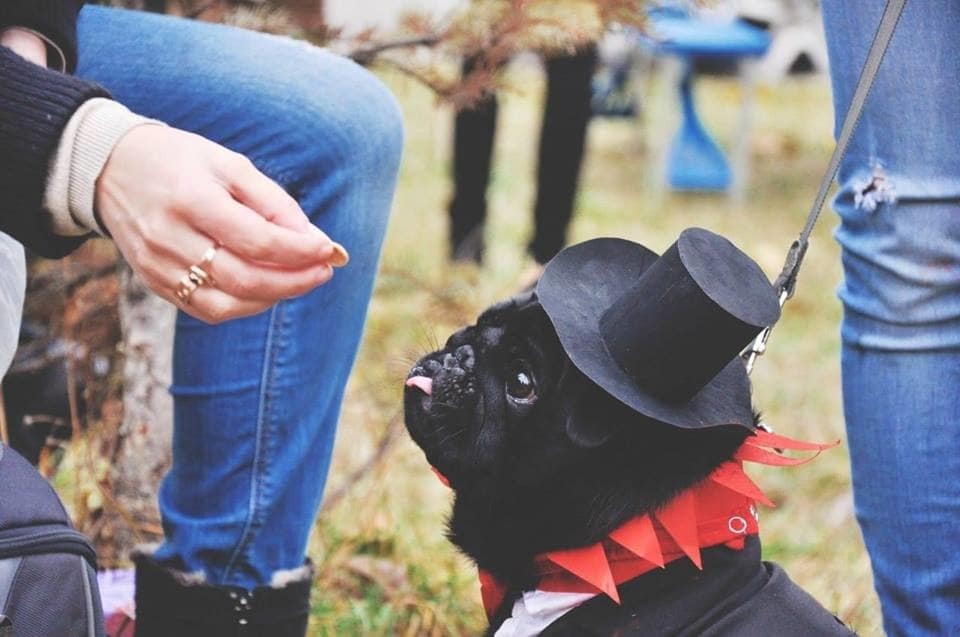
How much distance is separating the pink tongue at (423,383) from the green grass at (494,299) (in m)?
0.23

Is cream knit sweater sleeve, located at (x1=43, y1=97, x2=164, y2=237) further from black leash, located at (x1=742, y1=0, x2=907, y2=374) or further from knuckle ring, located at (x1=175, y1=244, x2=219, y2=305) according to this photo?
black leash, located at (x1=742, y1=0, x2=907, y2=374)

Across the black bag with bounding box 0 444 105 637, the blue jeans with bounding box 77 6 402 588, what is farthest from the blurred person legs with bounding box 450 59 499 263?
the black bag with bounding box 0 444 105 637

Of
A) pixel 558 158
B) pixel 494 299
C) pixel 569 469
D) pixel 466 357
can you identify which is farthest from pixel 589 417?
pixel 558 158

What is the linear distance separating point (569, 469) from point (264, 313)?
1.34ft

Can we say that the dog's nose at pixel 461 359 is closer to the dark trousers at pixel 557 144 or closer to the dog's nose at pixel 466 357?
the dog's nose at pixel 466 357

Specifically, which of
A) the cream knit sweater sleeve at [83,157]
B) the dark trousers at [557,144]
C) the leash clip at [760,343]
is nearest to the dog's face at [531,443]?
the leash clip at [760,343]

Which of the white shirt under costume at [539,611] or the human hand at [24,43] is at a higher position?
the human hand at [24,43]

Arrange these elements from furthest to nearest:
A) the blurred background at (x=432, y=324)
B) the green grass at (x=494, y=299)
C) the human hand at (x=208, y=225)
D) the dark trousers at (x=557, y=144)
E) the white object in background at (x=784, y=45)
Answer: the white object in background at (x=784, y=45), the dark trousers at (x=557, y=144), the green grass at (x=494, y=299), the blurred background at (x=432, y=324), the human hand at (x=208, y=225)

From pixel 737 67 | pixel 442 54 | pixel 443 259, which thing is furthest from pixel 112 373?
pixel 737 67

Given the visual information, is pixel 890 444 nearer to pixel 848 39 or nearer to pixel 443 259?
pixel 848 39

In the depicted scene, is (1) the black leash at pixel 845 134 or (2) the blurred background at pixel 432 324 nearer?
(1) the black leash at pixel 845 134

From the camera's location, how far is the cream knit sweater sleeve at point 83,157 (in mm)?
935

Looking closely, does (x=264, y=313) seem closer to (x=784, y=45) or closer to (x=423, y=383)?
(x=423, y=383)

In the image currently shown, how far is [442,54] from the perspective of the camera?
6.30 ft
